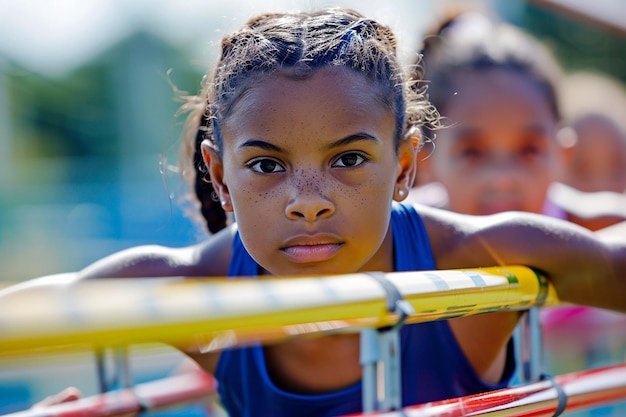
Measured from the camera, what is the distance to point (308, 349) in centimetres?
180

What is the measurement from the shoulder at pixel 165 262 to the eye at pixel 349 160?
18.8 inches

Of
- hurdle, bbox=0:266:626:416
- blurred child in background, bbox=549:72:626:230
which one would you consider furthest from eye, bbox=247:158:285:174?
blurred child in background, bbox=549:72:626:230

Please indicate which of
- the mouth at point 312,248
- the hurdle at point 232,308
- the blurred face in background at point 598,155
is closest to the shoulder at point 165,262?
the mouth at point 312,248

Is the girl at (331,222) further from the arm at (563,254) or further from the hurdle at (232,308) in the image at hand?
the hurdle at (232,308)

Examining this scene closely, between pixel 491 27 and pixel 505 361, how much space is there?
1.84 m

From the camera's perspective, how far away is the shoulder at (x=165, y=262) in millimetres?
1840

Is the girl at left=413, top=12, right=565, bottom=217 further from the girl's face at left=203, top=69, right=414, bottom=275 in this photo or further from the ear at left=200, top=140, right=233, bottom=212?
the girl's face at left=203, top=69, right=414, bottom=275

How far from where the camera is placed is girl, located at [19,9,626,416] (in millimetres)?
1486

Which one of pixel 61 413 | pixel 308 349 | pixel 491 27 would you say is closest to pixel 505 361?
pixel 308 349

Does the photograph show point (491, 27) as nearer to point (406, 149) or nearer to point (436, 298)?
point (406, 149)

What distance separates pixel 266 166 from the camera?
1529mm

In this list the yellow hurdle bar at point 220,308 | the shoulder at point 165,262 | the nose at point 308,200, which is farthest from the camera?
the shoulder at point 165,262

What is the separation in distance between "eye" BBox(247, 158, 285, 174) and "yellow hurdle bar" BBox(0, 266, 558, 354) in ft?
1.28

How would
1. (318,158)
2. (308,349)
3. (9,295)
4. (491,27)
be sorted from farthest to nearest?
(491,27), (308,349), (9,295), (318,158)
